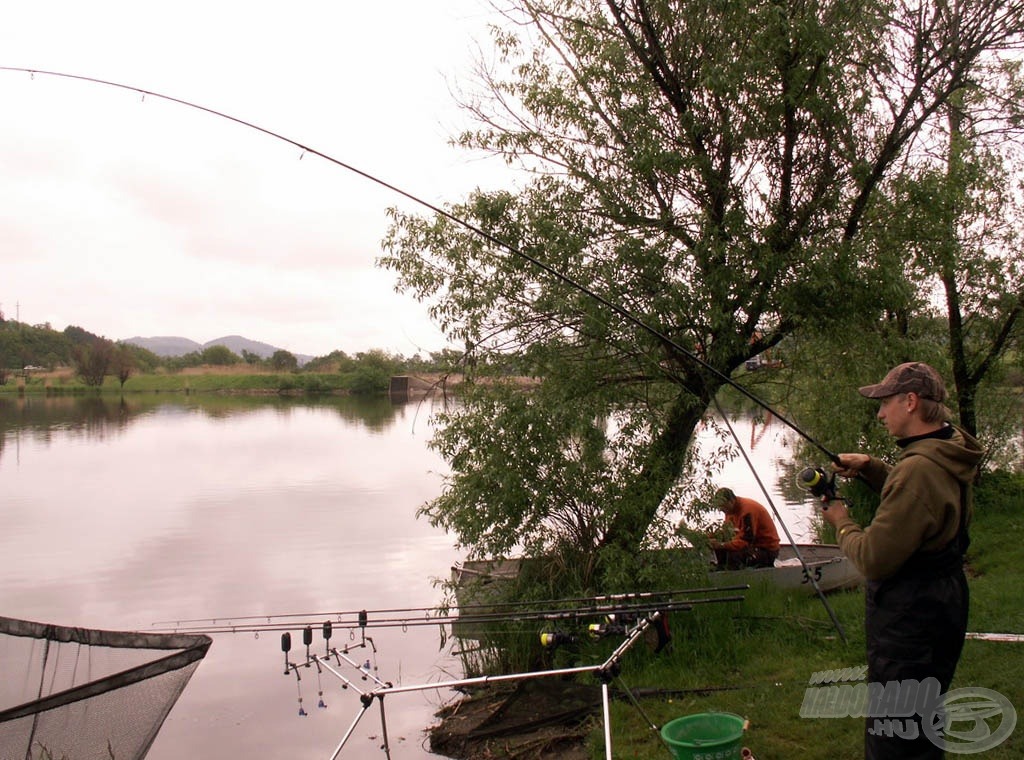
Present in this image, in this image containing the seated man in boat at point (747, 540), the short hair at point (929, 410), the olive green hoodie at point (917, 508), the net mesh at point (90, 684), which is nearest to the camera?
the olive green hoodie at point (917, 508)

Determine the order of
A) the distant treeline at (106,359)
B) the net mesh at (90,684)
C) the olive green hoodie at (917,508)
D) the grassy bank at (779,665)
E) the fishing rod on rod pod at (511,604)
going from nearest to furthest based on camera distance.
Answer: the olive green hoodie at (917,508) < the net mesh at (90,684) < the fishing rod on rod pod at (511,604) < the grassy bank at (779,665) < the distant treeline at (106,359)

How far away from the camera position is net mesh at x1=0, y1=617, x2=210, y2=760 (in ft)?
14.5

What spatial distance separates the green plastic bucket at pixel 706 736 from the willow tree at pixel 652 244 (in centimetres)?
294

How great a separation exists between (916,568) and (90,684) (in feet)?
12.9

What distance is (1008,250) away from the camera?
11320mm

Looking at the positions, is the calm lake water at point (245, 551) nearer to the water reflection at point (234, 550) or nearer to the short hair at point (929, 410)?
the water reflection at point (234, 550)

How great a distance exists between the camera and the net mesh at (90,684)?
174 inches

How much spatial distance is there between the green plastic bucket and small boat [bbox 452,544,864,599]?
11.1 feet

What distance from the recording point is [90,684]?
4426mm

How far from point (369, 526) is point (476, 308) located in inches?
348

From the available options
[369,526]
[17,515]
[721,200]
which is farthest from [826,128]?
[17,515]

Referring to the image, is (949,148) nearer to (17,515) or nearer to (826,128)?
(826,128)

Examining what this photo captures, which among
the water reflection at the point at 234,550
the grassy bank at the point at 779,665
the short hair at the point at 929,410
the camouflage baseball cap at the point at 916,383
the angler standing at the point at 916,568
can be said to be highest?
the camouflage baseball cap at the point at 916,383

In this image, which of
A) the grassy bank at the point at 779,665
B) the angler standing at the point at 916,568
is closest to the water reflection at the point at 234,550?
the grassy bank at the point at 779,665
